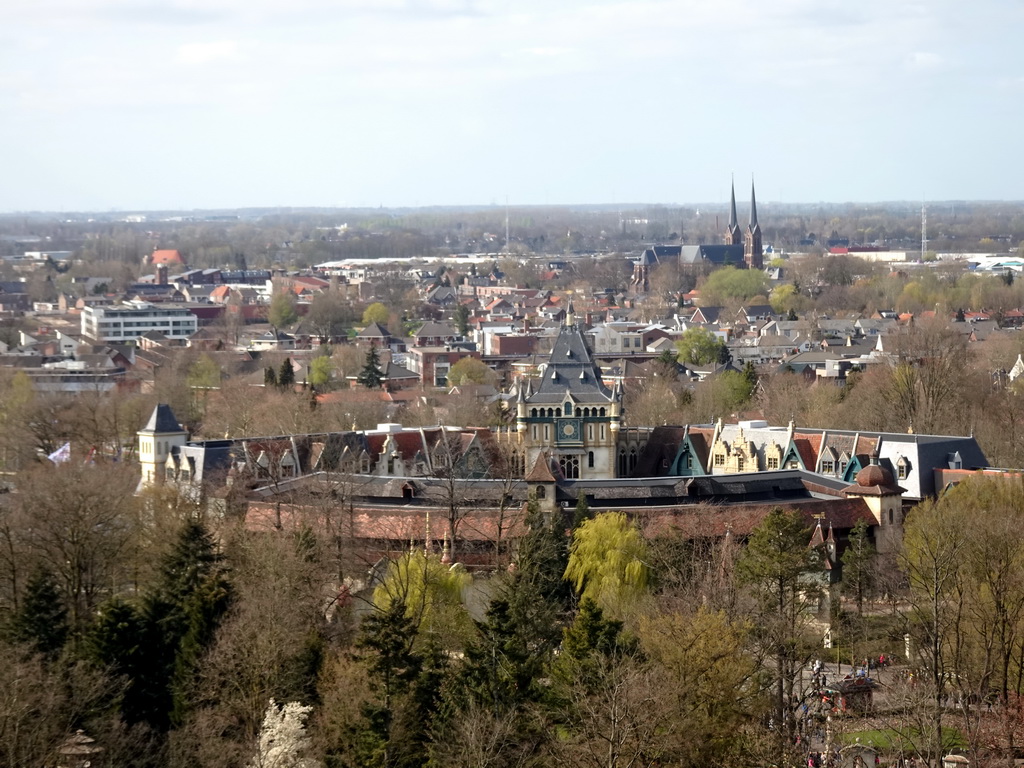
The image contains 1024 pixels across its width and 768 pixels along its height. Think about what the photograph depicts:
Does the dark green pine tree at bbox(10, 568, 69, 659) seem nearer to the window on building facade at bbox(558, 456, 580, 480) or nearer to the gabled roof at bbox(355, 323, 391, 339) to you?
the window on building facade at bbox(558, 456, 580, 480)

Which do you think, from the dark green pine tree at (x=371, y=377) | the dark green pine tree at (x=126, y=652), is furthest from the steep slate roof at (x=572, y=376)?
the dark green pine tree at (x=371, y=377)

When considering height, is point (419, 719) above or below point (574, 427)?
below

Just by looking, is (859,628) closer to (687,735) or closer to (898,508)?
(898,508)

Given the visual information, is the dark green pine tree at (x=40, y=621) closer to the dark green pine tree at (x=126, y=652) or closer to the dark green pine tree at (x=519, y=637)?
the dark green pine tree at (x=126, y=652)

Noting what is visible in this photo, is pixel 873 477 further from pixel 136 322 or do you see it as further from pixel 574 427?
pixel 136 322

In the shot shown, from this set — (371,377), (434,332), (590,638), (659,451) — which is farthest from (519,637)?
(434,332)

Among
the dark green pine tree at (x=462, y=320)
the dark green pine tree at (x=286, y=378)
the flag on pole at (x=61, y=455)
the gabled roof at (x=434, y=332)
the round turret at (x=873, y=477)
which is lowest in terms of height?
the dark green pine tree at (x=462, y=320)
